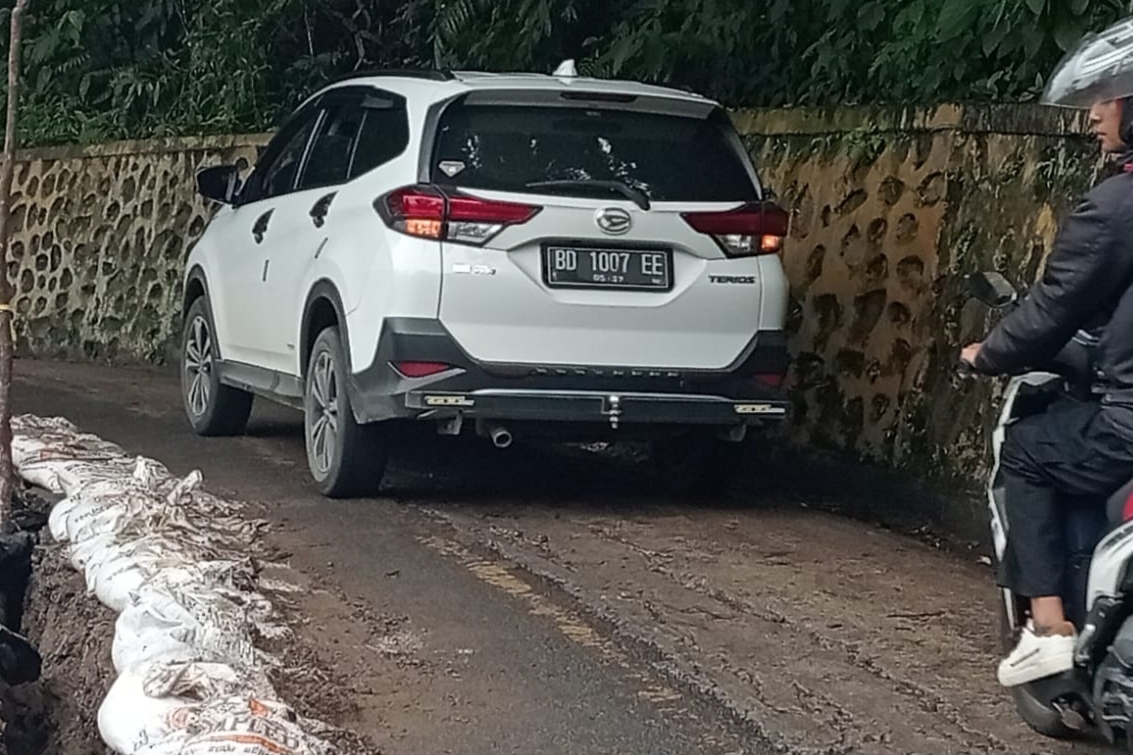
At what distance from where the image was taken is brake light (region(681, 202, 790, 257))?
310 inches

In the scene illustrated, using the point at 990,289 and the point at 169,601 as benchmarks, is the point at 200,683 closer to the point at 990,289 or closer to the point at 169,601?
the point at 169,601

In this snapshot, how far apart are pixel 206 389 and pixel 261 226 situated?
1.37 meters

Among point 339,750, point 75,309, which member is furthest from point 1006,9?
point 75,309

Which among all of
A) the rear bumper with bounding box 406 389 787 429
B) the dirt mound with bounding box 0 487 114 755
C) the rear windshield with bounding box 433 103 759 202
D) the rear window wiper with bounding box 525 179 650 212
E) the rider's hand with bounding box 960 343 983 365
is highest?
the rear windshield with bounding box 433 103 759 202

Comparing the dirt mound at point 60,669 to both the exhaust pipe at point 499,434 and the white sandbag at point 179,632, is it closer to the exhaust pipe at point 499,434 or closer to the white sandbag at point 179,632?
the white sandbag at point 179,632

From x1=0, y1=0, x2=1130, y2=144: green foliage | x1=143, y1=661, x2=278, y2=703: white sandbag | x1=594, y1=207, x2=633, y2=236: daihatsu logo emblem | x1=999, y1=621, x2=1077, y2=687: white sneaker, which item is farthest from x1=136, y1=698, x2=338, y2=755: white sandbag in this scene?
x1=0, y1=0, x2=1130, y2=144: green foliage

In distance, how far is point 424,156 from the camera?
778 cm

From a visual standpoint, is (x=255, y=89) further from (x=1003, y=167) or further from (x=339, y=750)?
(x=339, y=750)

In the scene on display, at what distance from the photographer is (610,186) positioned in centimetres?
782

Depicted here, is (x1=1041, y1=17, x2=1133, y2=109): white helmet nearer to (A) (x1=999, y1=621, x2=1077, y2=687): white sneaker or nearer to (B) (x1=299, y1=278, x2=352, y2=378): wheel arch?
(A) (x1=999, y1=621, x2=1077, y2=687): white sneaker

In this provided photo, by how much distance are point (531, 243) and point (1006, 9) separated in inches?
108

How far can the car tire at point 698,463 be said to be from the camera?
28.3ft

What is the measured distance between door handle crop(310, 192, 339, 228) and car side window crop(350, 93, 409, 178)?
6.1 inches

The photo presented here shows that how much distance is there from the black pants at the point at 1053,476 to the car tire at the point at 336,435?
3798mm
